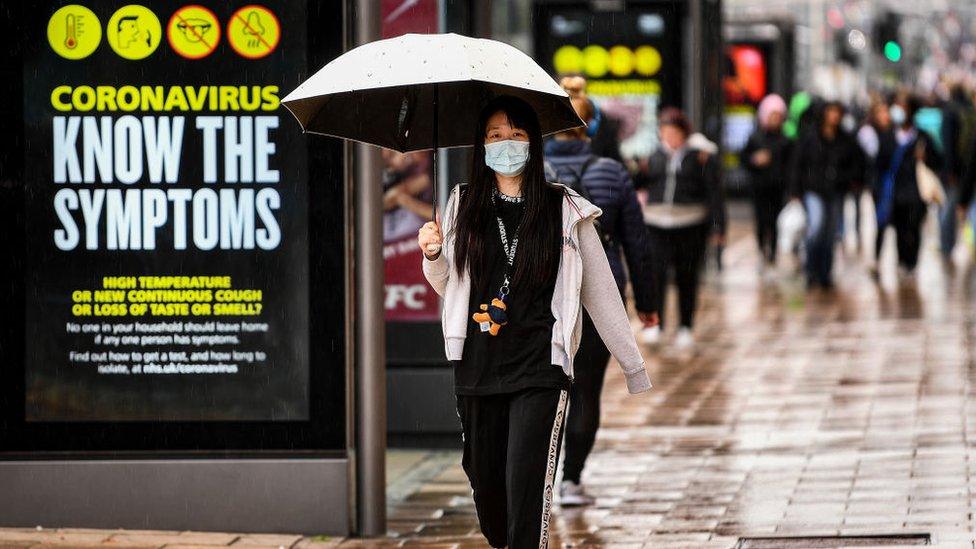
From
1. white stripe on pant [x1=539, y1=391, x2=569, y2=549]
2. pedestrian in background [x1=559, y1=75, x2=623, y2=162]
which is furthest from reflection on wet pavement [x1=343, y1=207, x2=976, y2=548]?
pedestrian in background [x1=559, y1=75, x2=623, y2=162]

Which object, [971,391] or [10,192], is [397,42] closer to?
[10,192]

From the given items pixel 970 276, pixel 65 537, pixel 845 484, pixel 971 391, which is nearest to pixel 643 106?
pixel 970 276

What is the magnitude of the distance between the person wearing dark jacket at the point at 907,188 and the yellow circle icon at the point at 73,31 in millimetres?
13898

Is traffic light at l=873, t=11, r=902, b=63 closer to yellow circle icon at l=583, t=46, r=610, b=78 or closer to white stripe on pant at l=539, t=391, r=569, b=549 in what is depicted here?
yellow circle icon at l=583, t=46, r=610, b=78

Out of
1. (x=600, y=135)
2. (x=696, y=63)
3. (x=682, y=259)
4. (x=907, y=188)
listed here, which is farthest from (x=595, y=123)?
(x=907, y=188)

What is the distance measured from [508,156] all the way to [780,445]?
165 inches

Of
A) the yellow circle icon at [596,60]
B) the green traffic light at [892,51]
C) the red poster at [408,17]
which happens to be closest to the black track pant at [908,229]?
the yellow circle icon at [596,60]

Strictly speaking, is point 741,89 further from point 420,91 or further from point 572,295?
point 572,295

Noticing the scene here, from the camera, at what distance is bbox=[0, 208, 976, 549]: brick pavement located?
7445 millimetres

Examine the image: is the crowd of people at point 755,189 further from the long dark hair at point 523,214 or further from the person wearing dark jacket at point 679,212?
the long dark hair at point 523,214

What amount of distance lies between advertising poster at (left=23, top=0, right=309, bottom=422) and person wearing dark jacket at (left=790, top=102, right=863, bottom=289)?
12096 millimetres

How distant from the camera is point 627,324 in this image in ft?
19.8

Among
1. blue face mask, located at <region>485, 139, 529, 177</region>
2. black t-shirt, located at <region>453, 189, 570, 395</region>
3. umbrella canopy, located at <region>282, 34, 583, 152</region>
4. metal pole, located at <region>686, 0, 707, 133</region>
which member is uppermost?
metal pole, located at <region>686, 0, 707, 133</region>

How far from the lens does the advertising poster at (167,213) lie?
7.47m
